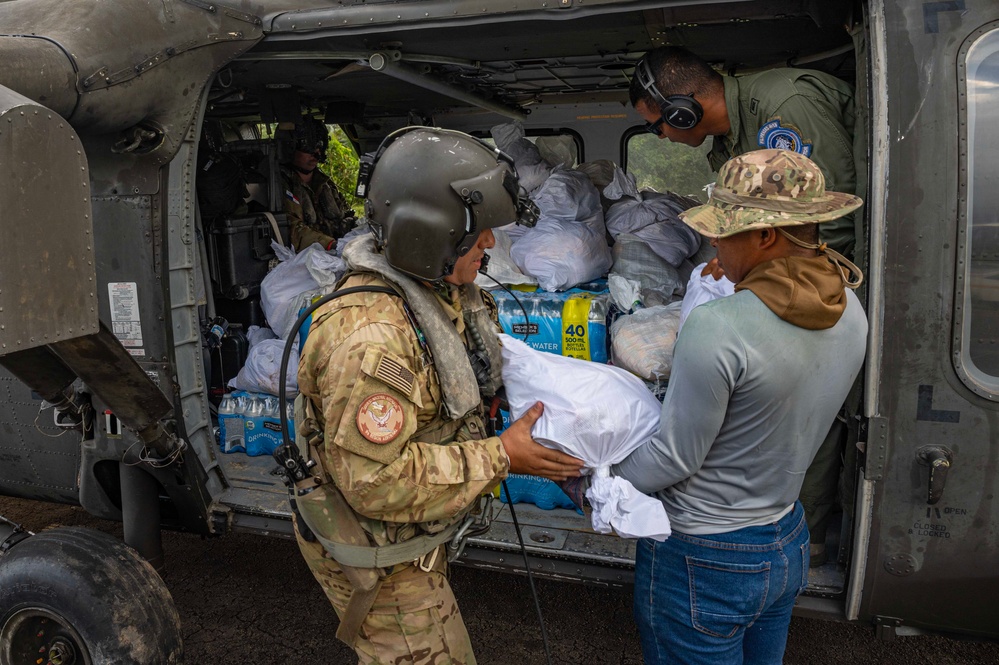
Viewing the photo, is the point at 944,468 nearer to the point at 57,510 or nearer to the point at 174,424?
the point at 174,424

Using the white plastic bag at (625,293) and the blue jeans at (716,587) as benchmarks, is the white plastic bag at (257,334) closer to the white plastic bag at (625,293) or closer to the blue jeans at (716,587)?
the white plastic bag at (625,293)

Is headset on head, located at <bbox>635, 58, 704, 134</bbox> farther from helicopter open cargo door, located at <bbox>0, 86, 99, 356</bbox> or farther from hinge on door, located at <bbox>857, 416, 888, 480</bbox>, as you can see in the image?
helicopter open cargo door, located at <bbox>0, 86, 99, 356</bbox>

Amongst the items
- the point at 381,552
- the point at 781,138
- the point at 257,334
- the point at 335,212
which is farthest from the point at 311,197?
the point at 381,552

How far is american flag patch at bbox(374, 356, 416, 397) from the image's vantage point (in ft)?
5.88

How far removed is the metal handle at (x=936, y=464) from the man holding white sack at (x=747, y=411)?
60 centimetres

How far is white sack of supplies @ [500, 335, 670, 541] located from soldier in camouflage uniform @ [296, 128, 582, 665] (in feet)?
0.20

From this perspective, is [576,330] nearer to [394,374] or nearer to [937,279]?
[937,279]

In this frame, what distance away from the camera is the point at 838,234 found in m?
A: 2.70

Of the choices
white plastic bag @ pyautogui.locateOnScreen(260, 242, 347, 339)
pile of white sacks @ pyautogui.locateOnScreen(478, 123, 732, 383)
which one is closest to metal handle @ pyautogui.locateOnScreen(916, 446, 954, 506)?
pile of white sacks @ pyautogui.locateOnScreen(478, 123, 732, 383)

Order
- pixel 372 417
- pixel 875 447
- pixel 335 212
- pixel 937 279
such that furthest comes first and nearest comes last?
pixel 335 212 < pixel 875 447 < pixel 937 279 < pixel 372 417

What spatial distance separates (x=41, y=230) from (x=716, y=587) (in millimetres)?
2066

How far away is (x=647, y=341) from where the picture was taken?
3186mm

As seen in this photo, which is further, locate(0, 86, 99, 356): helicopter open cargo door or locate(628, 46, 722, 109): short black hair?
locate(628, 46, 722, 109): short black hair

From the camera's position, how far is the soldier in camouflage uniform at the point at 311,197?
5418 mm
